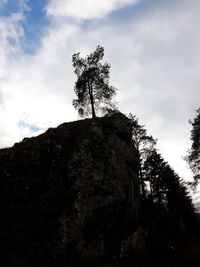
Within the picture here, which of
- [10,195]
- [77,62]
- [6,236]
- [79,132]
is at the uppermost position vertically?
[77,62]

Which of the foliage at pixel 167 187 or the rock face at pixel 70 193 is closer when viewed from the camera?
the rock face at pixel 70 193

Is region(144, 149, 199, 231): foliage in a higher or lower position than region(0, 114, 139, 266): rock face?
higher

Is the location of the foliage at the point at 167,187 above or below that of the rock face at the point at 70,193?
above

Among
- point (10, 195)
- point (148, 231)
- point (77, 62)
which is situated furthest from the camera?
point (77, 62)

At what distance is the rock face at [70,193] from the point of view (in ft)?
77.2

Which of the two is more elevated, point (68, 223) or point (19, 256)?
point (68, 223)

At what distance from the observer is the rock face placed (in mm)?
23516

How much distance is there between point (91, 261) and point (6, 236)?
6069 mm

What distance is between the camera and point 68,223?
24375 millimetres

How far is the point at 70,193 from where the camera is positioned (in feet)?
86.5

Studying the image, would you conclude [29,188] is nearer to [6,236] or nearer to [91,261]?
[6,236]

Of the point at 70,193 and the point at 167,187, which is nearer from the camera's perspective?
the point at 70,193

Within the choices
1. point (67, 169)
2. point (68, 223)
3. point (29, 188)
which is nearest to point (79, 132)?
point (67, 169)

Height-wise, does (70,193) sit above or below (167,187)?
below
